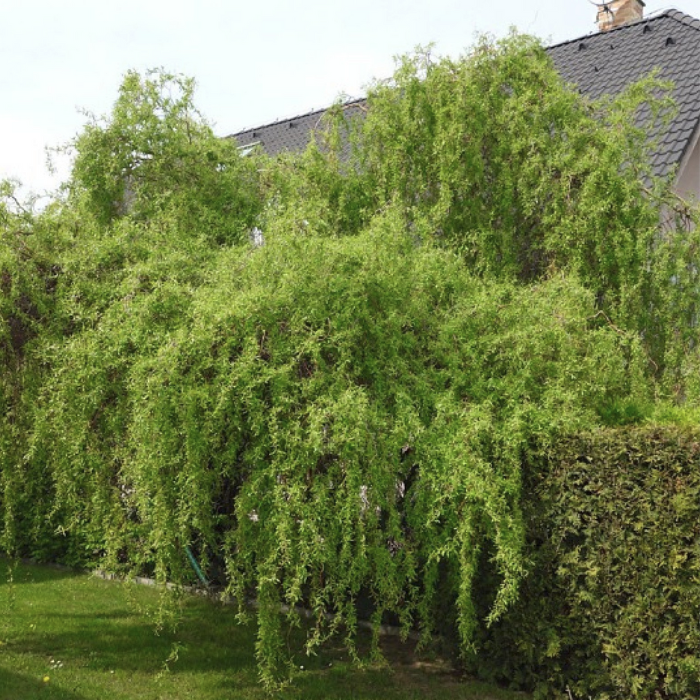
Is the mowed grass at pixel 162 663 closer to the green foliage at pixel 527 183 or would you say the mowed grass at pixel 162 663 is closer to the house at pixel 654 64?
the green foliage at pixel 527 183

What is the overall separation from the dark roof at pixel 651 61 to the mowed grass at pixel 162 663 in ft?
27.9

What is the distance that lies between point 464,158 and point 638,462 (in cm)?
417

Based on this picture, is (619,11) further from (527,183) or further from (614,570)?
(614,570)

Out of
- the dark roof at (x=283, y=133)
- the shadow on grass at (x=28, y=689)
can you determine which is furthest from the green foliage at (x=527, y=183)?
the dark roof at (x=283, y=133)

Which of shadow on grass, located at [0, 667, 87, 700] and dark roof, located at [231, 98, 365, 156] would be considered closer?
shadow on grass, located at [0, 667, 87, 700]

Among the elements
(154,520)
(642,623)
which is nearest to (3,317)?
(154,520)

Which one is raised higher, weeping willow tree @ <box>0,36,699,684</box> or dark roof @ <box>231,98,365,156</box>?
dark roof @ <box>231,98,365,156</box>

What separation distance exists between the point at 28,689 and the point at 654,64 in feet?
45.2

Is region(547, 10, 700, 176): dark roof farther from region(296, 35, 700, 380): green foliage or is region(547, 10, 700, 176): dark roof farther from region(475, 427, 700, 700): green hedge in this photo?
region(475, 427, 700, 700): green hedge

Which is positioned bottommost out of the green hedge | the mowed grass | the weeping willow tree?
the mowed grass

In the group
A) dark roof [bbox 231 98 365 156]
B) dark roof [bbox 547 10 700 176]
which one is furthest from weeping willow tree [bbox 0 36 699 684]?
dark roof [bbox 231 98 365 156]

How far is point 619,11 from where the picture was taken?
20031 millimetres

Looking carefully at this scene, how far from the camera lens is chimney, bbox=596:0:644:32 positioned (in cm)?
1992

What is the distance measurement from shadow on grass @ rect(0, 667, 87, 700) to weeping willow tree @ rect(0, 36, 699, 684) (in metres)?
1.08
